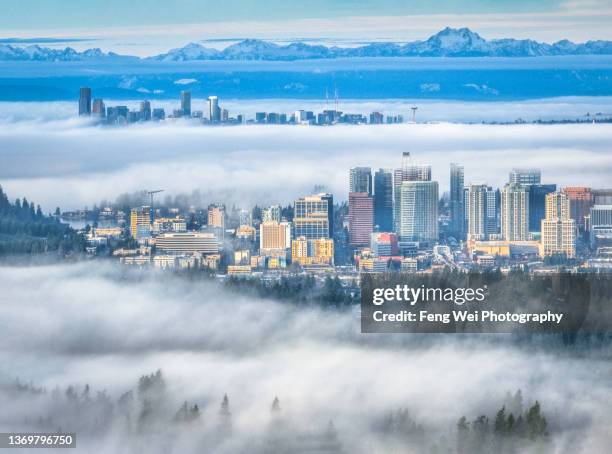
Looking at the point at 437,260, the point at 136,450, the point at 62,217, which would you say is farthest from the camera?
the point at 62,217

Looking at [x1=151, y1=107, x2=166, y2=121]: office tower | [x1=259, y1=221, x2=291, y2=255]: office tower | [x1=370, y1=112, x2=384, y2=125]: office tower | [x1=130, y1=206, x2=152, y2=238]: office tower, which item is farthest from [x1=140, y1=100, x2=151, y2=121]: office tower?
[x1=370, y1=112, x2=384, y2=125]: office tower

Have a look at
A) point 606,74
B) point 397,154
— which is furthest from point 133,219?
point 606,74

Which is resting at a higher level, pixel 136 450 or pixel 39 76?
pixel 39 76

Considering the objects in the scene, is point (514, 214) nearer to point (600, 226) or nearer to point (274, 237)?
point (600, 226)

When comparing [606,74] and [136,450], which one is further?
[606,74]

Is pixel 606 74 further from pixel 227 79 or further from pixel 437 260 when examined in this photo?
pixel 227 79

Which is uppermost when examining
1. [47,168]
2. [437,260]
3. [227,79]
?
[227,79]

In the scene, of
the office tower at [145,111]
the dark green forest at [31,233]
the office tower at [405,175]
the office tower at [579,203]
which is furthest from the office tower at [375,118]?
the dark green forest at [31,233]
